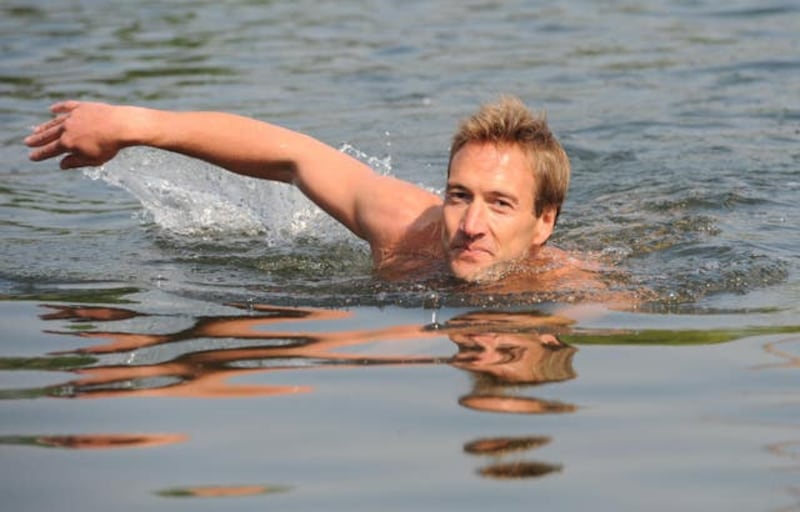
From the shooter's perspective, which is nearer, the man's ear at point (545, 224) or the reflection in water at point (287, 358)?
the reflection in water at point (287, 358)

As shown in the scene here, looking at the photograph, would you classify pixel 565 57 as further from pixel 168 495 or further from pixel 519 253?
pixel 168 495

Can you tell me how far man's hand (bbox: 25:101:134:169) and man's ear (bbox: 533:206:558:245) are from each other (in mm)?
1798

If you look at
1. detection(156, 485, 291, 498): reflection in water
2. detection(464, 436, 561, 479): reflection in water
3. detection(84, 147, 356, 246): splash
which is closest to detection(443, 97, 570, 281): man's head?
detection(84, 147, 356, 246): splash

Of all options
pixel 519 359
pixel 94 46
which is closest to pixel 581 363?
pixel 519 359

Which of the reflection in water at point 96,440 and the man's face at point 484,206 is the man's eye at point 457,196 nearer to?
the man's face at point 484,206

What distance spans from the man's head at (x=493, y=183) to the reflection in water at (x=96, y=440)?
2.22 meters

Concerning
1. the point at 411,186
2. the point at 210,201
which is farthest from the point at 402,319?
the point at 210,201

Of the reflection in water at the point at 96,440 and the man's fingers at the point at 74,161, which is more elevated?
the man's fingers at the point at 74,161

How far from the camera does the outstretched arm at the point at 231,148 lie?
6641 millimetres

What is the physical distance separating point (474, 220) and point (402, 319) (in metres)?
0.58

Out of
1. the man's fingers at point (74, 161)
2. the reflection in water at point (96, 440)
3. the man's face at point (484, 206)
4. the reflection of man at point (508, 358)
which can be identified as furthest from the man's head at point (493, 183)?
the reflection in water at point (96, 440)

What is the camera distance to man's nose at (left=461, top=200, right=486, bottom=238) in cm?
671

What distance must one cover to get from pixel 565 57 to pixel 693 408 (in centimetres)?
891

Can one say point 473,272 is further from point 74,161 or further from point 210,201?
point 210,201
